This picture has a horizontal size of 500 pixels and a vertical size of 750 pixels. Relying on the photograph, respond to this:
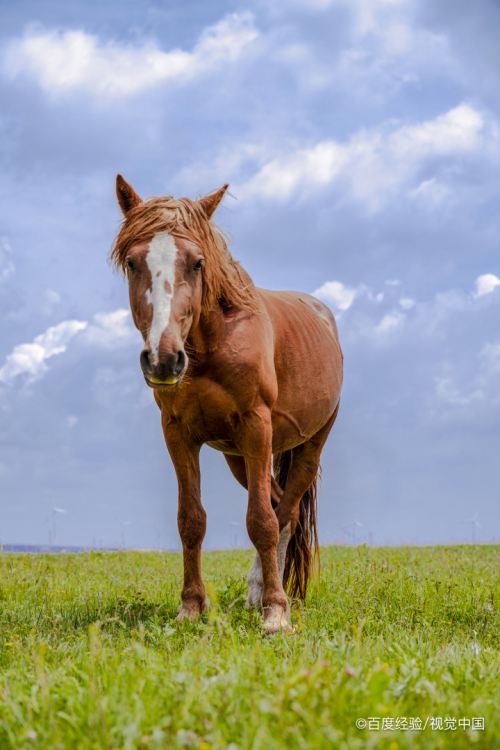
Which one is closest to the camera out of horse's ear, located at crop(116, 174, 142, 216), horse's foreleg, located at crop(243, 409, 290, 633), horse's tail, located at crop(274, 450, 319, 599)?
horse's foreleg, located at crop(243, 409, 290, 633)

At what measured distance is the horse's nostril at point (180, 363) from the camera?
5.48 meters

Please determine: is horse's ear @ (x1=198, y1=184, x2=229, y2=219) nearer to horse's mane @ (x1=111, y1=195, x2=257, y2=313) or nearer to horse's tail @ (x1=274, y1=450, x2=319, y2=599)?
horse's mane @ (x1=111, y1=195, x2=257, y2=313)

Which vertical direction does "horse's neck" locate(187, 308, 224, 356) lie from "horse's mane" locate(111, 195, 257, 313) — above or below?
below

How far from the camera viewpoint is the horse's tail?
8.57 metres

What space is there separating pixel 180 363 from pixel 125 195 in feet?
6.35

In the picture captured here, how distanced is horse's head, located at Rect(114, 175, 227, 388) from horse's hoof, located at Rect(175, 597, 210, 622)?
2.33 m

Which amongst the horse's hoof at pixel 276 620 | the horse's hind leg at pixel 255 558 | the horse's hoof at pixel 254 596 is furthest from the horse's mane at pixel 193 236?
the horse's hoof at pixel 254 596

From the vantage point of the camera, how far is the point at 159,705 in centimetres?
319

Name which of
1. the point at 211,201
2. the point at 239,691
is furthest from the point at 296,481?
the point at 239,691

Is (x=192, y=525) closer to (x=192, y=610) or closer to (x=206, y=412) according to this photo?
(x=192, y=610)

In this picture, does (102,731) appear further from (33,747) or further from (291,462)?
(291,462)

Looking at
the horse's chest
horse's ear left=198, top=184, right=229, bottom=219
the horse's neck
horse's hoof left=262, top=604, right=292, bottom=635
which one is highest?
horse's ear left=198, top=184, right=229, bottom=219

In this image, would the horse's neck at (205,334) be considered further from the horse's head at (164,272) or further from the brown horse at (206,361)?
the horse's head at (164,272)

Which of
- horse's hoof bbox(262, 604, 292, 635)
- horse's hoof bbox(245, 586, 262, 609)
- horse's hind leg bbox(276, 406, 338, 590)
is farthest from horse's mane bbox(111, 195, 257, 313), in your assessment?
horse's hoof bbox(245, 586, 262, 609)
